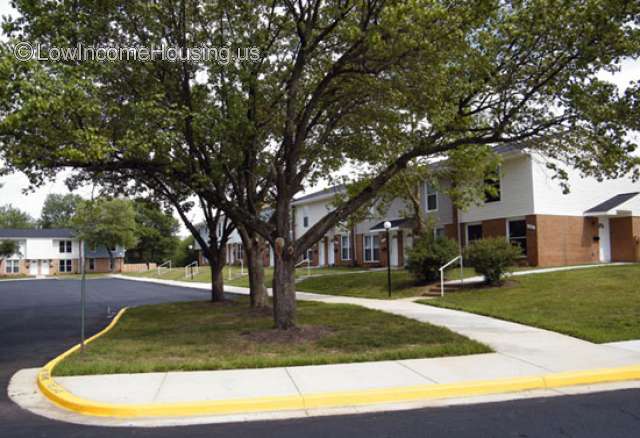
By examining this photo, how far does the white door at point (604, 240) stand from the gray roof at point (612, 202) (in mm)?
870

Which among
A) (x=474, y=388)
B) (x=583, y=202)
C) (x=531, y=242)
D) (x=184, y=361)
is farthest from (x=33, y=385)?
(x=583, y=202)

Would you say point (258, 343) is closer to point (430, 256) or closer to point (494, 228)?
point (430, 256)

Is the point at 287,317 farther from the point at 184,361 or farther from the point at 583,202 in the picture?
the point at 583,202

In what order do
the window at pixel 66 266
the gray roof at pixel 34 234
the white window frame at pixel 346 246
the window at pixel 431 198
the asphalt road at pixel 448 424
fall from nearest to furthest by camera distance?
the asphalt road at pixel 448 424 < the window at pixel 431 198 < the white window frame at pixel 346 246 < the gray roof at pixel 34 234 < the window at pixel 66 266

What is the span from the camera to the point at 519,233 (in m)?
24.2

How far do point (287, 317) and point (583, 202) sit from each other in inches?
726

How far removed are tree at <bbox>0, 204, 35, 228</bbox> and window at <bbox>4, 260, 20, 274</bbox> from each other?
29141 millimetres

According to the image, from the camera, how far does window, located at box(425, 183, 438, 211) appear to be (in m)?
28.9

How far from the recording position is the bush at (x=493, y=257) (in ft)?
59.2

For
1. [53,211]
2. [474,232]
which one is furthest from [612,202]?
[53,211]

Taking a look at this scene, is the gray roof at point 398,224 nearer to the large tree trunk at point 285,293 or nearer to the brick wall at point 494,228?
the brick wall at point 494,228

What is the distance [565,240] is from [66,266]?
217ft

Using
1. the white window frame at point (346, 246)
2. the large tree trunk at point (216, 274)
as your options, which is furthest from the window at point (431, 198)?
the large tree trunk at point (216, 274)

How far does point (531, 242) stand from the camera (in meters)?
23.3
